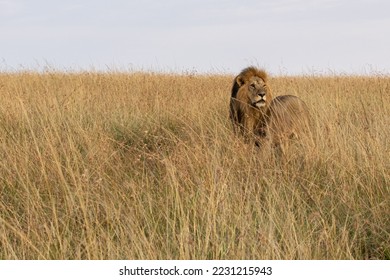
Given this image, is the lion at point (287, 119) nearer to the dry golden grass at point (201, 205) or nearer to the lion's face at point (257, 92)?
the lion's face at point (257, 92)

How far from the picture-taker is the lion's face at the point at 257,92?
241 inches

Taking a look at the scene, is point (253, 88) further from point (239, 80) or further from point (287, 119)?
point (287, 119)

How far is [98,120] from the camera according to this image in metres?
7.65

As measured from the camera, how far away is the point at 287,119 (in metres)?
6.31

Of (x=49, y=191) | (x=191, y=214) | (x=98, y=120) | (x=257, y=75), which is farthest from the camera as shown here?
(x=98, y=120)

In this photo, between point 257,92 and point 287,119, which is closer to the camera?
point 257,92

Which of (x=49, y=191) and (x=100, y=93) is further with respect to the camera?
(x=100, y=93)

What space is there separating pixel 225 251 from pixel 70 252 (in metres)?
0.84

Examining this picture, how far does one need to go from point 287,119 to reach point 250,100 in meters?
0.49

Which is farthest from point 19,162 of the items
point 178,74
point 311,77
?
point 311,77

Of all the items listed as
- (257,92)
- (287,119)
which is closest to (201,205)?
(257,92)

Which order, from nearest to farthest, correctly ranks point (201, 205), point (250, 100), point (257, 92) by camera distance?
point (201, 205) → point (257, 92) → point (250, 100)

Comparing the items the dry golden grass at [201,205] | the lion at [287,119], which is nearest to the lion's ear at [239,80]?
the lion at [287,119]
